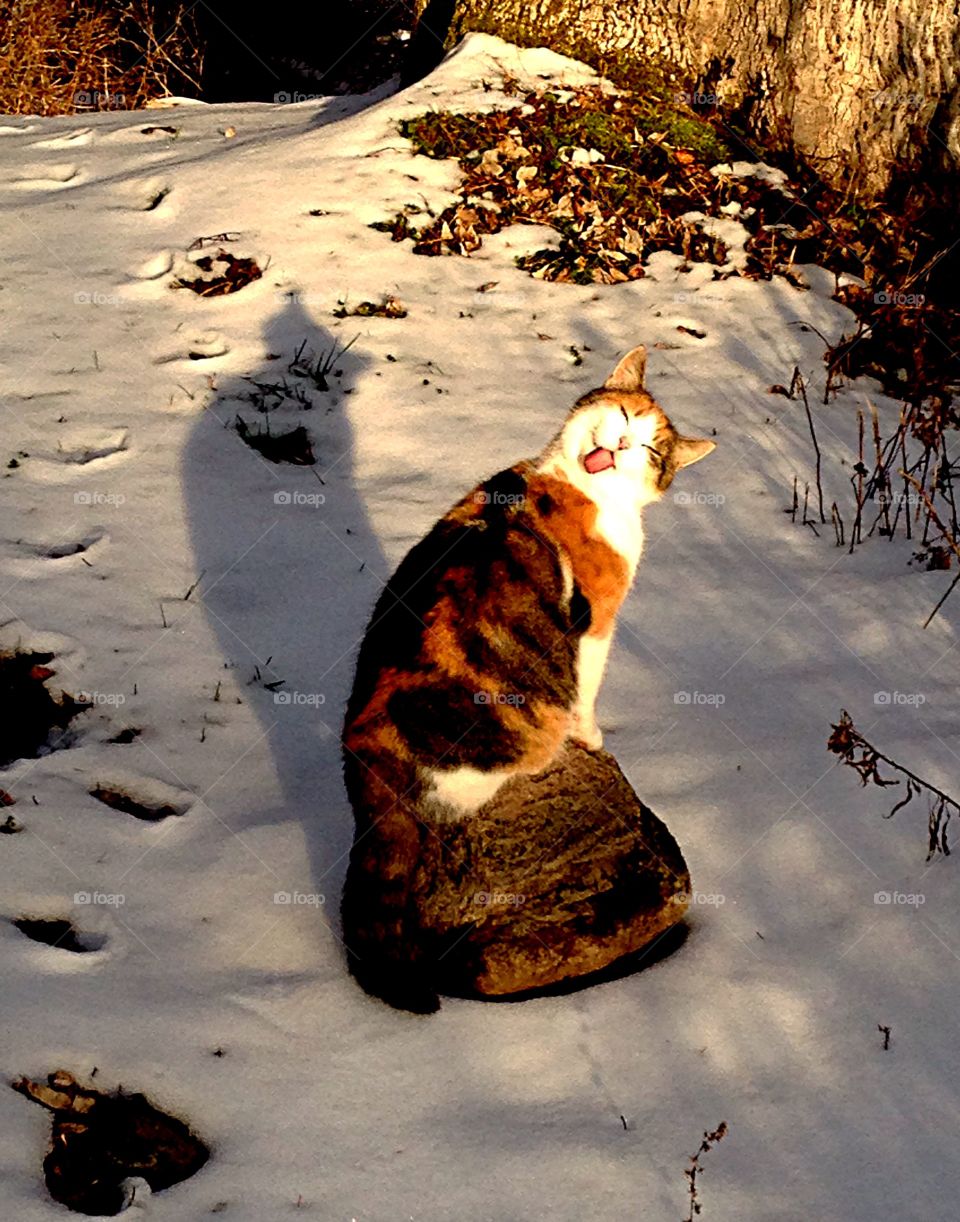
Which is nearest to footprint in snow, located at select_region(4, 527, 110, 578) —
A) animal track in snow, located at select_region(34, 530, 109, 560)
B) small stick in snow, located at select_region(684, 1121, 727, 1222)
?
animal track in snow, located at select_region(34, 530, 109, 560)

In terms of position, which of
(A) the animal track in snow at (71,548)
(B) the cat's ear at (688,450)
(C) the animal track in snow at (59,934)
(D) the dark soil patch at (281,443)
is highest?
(B) the cat's ear at (688,450)

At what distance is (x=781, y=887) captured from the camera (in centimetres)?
390

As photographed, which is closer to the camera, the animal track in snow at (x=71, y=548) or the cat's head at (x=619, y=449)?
the cat's head at (x=619, y=449)

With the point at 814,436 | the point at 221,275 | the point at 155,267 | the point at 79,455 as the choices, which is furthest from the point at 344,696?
the point at 155,267

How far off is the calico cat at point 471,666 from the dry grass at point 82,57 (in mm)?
8558

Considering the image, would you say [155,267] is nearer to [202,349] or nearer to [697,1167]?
[202,349]

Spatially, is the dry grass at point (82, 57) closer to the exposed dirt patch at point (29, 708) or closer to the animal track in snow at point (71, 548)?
the animal track in snow at point (71, 548)

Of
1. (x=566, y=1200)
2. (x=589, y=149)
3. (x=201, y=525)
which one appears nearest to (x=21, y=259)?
(x=201, y=525)

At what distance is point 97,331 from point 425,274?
6.01 ft

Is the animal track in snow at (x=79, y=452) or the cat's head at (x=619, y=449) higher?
the cat's head at (x=619, y=449)

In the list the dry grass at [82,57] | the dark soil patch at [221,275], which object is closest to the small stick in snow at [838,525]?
the dark soil patch at [221,275]

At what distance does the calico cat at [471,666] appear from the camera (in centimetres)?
329

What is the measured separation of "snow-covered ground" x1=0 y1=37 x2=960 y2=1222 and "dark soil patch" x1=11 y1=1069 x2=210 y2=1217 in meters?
0.05

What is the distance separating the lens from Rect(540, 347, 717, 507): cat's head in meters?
3.63
